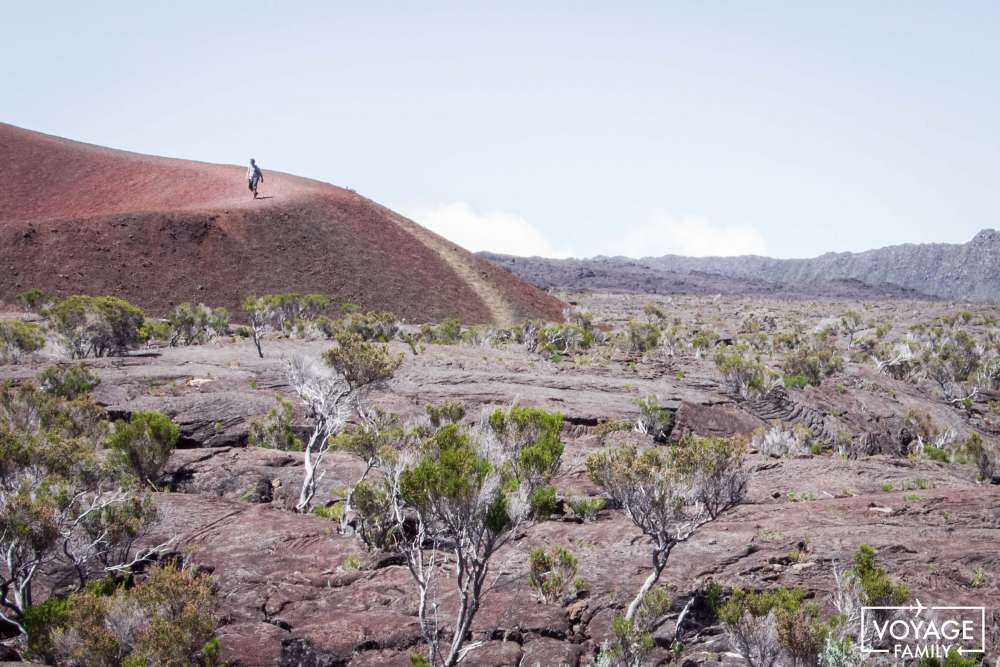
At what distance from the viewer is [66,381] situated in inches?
639

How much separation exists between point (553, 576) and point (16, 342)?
1939cm

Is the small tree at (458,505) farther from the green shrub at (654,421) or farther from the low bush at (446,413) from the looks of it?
the green shrub at (654,421)

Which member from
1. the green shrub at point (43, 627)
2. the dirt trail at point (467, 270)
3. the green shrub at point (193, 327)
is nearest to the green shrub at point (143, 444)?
the green shrub at point (43, 627)

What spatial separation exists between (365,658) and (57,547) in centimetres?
421

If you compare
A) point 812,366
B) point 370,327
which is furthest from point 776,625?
point 370,327

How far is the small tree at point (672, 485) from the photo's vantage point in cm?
827

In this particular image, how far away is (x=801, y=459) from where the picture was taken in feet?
46.4

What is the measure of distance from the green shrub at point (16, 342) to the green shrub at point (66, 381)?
4561 mm

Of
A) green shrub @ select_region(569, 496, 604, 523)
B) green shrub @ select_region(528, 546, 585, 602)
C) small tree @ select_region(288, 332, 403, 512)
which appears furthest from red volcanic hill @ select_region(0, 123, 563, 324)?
green shrub @ select_region(528, 546, 585, 602)

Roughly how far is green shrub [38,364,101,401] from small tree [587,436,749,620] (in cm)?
1359

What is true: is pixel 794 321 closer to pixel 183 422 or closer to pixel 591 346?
pixel 591 346

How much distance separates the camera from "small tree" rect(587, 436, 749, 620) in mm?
8266

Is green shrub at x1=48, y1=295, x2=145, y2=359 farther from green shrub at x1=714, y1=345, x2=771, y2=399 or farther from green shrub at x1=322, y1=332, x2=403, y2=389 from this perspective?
green shrub at x1=714, y1=345, x2=771, y2=399

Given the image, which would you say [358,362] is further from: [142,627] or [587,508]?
[142,627]
